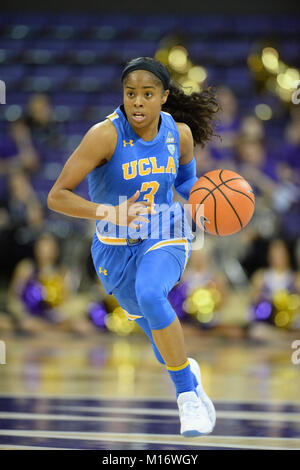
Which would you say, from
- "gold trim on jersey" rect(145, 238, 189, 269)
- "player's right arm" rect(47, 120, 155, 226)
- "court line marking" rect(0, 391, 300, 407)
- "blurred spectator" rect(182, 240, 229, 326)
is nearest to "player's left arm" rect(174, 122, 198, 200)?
"gold trim on jersey" rect(145, 238, 189, 269)

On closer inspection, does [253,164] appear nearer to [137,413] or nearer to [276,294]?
[276,294]

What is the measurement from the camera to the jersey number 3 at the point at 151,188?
10.4ft

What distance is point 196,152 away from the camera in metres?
7.36

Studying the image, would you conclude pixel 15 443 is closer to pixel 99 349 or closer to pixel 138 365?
pixel 138 365

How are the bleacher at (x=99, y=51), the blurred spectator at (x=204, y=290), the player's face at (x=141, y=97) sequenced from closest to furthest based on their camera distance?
the player's face at (x=141, y=97), the blurred spectator at (x=204, y=290), the bleacher at (x=99, y=51)

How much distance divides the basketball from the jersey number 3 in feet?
0.82

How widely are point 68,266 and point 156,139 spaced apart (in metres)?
4.84

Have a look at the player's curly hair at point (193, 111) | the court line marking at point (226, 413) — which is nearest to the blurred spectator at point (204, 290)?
the court line marking at point (226, 413)

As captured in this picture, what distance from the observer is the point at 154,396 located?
4391 mm

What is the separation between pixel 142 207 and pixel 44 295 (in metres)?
3.98

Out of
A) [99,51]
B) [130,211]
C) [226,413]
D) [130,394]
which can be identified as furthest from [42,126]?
[130,211]

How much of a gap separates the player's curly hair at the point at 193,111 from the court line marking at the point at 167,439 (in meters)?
1.44

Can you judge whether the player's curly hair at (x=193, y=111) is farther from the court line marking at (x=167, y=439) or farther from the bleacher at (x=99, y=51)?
the bleacher at (x=99, y=51)
